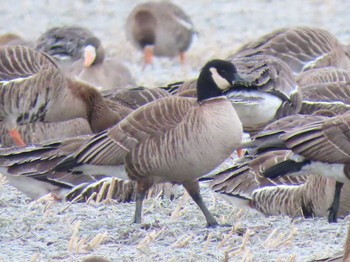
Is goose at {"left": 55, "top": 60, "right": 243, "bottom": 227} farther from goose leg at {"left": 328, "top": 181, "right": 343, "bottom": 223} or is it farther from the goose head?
the goose head

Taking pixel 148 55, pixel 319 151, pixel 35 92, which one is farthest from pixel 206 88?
pixel 148 55

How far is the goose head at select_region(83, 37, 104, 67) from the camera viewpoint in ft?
50.4

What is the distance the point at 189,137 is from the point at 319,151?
922 millimetres

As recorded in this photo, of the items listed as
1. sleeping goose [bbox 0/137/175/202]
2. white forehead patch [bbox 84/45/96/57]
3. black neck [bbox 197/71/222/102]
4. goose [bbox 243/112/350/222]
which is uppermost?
black neck [bbox 197/71/222/102]

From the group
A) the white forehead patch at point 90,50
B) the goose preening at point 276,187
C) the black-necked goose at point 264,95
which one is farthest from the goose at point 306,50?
the goose preening at point 276,187

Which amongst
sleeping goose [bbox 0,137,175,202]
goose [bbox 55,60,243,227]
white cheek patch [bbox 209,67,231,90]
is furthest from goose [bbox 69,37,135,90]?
white cheek patch [bbox 209,67,231,90]

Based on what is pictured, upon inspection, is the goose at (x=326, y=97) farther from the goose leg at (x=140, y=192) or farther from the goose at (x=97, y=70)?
the goose at (x=97, y=70)

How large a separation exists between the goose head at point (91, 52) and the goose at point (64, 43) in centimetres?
77

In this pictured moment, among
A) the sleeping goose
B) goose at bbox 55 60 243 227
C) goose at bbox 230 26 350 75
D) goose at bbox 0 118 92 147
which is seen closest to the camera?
goose at bbox 55 60 243 227

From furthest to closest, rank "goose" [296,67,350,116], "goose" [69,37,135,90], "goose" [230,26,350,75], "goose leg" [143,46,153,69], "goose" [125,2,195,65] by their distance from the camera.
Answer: "goose" [125,2,195,65] < "goose leg" [143,46,153,69] < "goose" [69,37,135,90] < "goose" [230,26,350,75] < "goose" [296,67,350,116]

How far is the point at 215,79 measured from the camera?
29.9ft

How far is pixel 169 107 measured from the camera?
8.92m

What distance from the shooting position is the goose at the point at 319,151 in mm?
8617

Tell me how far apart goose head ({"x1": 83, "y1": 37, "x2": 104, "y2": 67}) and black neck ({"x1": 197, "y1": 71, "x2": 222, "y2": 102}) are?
6.41m
